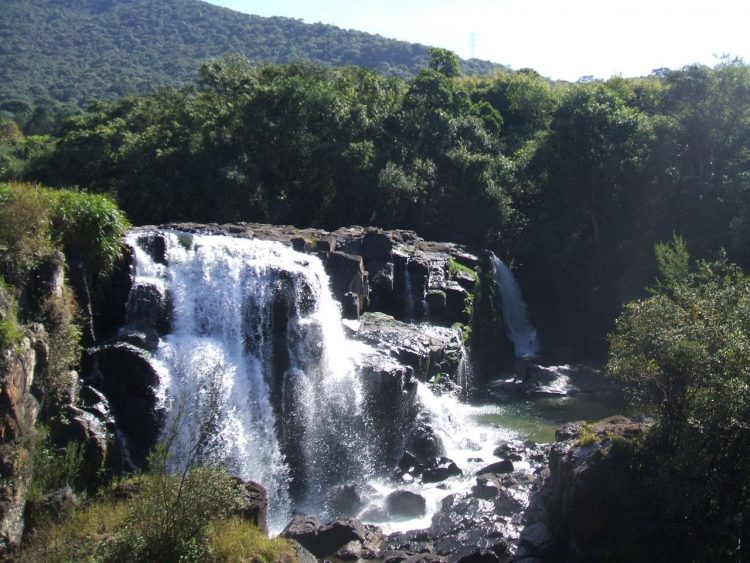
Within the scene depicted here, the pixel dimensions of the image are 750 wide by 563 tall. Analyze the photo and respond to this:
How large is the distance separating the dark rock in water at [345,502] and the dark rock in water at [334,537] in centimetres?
144

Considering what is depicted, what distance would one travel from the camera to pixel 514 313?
33.6 metres

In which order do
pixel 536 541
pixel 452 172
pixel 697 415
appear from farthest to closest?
pixel 452 172 → pixel 536 541 → pixel 697 415

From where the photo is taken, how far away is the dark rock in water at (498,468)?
19.9 meters

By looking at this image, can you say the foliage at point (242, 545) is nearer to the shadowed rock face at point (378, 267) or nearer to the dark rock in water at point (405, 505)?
the dark rock in water at point (405, 505)

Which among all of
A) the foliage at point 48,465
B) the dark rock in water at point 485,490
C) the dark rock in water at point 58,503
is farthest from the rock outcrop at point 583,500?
the foliage at point 48,465

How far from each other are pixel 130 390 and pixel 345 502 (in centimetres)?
617

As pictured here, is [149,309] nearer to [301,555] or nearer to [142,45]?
[301,555]

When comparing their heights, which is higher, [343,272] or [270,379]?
[343,272]

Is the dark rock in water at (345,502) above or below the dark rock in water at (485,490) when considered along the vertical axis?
below

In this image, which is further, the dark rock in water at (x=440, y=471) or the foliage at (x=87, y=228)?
the dark rock in water at (x=440, y=471)

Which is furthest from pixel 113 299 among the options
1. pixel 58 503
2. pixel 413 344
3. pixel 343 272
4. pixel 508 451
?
pixel 508 451

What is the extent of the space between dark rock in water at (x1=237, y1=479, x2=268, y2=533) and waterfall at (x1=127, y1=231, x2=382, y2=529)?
3.75 meters

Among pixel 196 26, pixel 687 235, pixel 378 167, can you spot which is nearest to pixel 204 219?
pixel 378 167

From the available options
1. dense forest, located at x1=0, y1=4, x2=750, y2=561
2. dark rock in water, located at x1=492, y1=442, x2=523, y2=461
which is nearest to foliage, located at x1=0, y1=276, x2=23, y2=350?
dense forest, located at x1=0, y1=4, x2=750, y2=561
